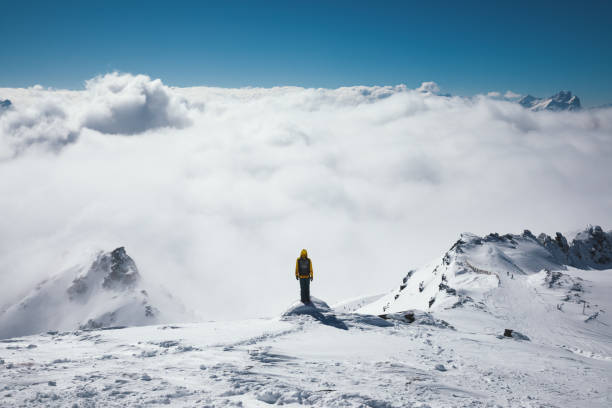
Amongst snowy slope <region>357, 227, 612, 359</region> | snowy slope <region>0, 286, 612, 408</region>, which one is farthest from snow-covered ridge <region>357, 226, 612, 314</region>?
snowy slope <region>0, 286, 612, 408</region>

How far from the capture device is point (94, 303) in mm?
171250

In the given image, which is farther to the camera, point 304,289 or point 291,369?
point 304,289

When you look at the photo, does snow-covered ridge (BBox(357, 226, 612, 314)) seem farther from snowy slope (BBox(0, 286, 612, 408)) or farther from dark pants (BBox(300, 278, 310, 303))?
snowy slope (BBox(0, 286, 612, 408))

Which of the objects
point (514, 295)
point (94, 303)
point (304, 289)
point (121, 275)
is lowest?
point (94, 303)

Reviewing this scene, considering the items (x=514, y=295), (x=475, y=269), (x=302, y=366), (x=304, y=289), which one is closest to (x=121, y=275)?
(x=475, y=269)

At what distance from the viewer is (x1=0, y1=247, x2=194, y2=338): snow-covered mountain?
536 feet

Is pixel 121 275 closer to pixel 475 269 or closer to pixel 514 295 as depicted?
pixel 475 269

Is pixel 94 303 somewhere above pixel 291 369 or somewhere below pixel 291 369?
below

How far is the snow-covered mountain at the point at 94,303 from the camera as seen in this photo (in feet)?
536

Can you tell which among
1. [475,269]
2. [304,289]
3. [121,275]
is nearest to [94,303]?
[121,275]

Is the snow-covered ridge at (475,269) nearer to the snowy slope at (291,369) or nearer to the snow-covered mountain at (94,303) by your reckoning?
the snowy slope at (291,369)

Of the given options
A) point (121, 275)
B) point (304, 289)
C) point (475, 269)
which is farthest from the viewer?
point (121, 275)

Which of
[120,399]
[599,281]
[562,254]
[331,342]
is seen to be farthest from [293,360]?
[562,254]

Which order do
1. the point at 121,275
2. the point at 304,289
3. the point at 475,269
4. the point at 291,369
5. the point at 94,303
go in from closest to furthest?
the point at 291,369
the point at 304,289
the point at 475,269
the point at 94,303
the point at 121,275
